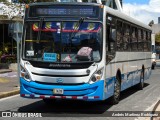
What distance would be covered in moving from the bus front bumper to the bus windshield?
67 cm

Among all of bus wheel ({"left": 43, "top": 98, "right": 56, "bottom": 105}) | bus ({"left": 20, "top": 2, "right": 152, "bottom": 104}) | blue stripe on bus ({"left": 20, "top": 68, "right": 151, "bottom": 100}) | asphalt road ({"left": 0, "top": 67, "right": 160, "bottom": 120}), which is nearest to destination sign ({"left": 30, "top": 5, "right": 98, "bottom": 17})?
bus ({"left": 20, "top": 2, "right": 152, "bottom": 104})

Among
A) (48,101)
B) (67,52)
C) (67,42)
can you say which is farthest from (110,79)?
(48,101)

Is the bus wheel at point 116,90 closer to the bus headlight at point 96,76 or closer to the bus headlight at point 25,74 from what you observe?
the bus headlight at point 96,76

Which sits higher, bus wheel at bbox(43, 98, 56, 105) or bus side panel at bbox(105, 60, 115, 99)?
bus side panel at bbox(105, 60, 115, 99)

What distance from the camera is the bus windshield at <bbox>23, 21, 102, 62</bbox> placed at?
10.6 metres

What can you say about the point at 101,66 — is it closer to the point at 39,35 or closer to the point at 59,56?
the point at 59,56

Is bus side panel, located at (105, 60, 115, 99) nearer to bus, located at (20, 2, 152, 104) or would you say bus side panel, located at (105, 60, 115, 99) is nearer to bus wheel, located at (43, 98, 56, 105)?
bus, located at (20, 2, 152, 104)

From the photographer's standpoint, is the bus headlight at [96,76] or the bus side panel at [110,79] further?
the bus side panel at [110,79]

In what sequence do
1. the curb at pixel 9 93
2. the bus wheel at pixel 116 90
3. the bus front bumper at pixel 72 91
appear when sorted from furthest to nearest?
the curb at pixel 9 93, the bus wheel at pixel 116 90, the bus front bumper at pixel 72 91

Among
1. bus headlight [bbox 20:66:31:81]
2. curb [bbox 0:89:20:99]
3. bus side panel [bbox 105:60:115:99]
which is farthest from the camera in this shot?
curb [bbox 0:89:20:99]

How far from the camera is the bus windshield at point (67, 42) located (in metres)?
10.6

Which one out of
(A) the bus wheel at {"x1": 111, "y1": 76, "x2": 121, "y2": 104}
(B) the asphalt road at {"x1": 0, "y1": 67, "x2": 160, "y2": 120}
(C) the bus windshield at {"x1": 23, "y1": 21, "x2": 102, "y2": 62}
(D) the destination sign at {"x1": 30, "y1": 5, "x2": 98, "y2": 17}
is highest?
(D) the destination sign at {"x1": 30, "y1": 5, "x2": 98, "y2": 17}

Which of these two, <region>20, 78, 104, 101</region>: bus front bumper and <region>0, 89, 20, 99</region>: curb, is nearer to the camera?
<region>20, 78, 104, 101</region>: bus front bumper

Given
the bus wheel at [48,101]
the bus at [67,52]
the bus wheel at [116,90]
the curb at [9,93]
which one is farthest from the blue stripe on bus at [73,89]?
the curb at [9,93]
